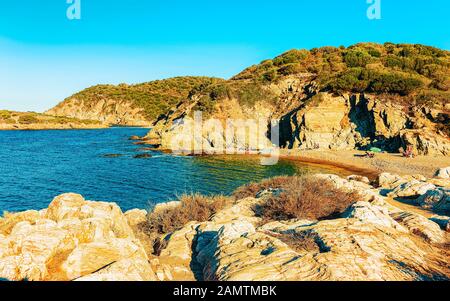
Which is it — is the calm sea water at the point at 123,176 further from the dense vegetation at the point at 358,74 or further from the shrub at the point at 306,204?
the dense vegetation at the point at 358,74

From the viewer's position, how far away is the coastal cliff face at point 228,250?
5.12m

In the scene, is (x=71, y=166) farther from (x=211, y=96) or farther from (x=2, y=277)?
(x=2, y=277)

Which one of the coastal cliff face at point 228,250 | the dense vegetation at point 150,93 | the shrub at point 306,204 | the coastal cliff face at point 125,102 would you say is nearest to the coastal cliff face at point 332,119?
the shrub at point 306,204

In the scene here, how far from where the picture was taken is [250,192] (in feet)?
51.6

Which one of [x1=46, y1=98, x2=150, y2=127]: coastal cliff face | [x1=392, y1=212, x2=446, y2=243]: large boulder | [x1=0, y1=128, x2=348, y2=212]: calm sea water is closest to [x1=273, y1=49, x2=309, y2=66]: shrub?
[x1=0, y1=128, x2=348, y2=212]: calm sea water

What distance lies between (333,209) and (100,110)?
151 metres

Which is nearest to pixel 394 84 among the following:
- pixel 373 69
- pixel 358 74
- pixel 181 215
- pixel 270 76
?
pixel 358 74

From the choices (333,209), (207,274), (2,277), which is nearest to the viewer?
(2,277)

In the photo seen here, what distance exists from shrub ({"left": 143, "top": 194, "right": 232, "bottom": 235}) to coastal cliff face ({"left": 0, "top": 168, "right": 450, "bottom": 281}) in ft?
6.12

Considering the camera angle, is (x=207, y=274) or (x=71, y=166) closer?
(x=207, y=274)

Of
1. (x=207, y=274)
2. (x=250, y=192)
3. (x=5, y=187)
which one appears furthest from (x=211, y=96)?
(x=207, y=274)

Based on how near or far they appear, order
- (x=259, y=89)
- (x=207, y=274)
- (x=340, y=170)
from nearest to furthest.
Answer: (x=207, y=274) → (x=340, y=170) → (x=259, y=89)

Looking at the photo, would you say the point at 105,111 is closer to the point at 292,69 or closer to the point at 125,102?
the point at 125,102

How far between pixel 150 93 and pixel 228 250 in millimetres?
147585
